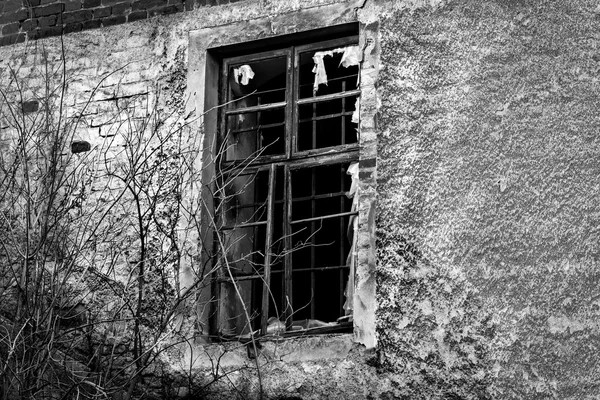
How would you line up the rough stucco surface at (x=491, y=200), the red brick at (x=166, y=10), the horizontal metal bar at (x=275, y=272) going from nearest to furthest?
the rough stucco surface at (x=491, y=200) < the horizontal metal bar at (x=275, y=272) < the red brick at (x=166, y=10)

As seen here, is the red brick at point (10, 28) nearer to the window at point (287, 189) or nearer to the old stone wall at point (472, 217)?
the window at point (287, 189)

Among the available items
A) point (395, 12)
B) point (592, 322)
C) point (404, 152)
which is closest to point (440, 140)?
point (404, 152)


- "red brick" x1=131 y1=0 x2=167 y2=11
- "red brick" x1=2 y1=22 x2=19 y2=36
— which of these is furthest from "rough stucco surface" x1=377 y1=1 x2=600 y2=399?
"red brick" x1=2 y1=22 x2=19 y2=36

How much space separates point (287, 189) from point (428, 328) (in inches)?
49.5

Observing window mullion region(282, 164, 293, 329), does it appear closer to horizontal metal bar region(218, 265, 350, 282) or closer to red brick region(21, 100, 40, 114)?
horizontal metal bar region(218, 265, 350, 282)

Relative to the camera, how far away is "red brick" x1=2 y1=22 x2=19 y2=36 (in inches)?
305

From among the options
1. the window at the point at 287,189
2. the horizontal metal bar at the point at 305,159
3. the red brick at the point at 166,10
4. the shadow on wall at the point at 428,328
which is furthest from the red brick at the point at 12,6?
the shadow on wall at the point at 428,328

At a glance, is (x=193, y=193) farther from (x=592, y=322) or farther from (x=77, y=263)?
(x=592, y=322)

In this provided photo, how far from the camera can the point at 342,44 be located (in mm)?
6840

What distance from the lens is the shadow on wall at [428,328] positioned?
5902 millimetres

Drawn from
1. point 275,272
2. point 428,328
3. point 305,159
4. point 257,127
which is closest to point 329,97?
point 305,159

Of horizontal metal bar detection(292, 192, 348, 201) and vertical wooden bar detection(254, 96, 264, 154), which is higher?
vertical wooden bar detection(254, 96, 264, 154)

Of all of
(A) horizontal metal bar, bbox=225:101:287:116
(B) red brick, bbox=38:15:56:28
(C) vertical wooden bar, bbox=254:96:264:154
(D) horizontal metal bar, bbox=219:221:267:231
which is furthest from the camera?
(B) red brick, bbox=38:15:56:28

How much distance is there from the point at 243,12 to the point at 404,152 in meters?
1.48
